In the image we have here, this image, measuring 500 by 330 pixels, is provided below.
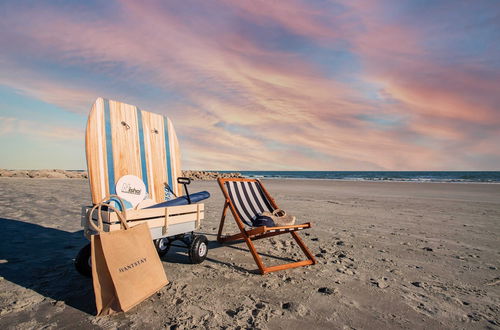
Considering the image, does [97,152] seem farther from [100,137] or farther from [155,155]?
[155,155]

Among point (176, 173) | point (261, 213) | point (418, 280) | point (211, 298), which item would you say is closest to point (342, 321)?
point (211, 298)

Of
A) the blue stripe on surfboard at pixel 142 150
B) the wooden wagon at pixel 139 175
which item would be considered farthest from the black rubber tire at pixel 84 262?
the blue stripe on surfboard at pixel 142 150

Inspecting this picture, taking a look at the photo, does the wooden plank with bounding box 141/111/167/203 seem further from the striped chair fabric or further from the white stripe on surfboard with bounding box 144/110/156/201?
the striped chair fabric

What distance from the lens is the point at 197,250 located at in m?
3.56

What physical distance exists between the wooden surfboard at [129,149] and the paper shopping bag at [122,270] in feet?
3.04

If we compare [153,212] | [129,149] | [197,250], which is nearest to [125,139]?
[129,149]

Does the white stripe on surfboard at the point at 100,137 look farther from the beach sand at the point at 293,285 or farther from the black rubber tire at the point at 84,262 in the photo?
the beach sand at the point at 293,285

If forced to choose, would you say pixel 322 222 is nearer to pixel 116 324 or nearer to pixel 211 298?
pixel 211 298

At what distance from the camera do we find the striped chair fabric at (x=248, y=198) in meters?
4.46

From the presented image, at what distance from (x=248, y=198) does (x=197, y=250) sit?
140cm

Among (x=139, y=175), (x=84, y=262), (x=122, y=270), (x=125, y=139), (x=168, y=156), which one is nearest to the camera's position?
(x=122, y=270)

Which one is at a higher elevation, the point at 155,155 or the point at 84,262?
the point at 155,155

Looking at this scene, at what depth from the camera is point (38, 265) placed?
3.44 m

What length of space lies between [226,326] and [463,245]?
14.4 feet
